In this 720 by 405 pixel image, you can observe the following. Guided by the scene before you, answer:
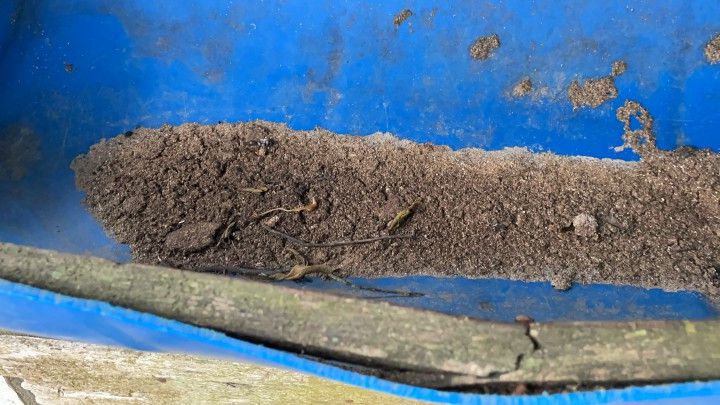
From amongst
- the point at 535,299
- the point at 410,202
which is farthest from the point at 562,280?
the point at 410,202

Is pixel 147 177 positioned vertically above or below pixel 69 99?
below

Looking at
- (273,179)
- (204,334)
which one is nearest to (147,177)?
(273,179)

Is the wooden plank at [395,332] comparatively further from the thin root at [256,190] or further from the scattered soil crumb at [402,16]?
the scattered soil crumb at [402,16]

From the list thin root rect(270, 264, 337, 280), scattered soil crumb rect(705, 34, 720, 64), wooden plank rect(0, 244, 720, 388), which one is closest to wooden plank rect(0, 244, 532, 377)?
wooden plank rect(0, 244, 720, 388)

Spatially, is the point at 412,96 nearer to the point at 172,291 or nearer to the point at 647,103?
the point at 647,103

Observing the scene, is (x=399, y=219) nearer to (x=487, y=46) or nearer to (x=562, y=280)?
(x=562, y=280)

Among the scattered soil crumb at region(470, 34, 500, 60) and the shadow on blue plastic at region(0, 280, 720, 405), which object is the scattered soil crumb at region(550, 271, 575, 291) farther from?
the scattered soil crumb at region(470, 34, 500, 60)
